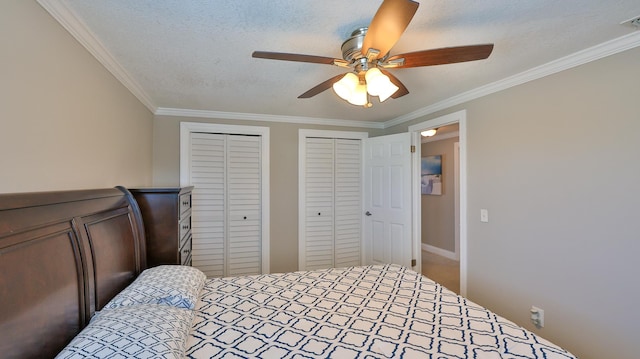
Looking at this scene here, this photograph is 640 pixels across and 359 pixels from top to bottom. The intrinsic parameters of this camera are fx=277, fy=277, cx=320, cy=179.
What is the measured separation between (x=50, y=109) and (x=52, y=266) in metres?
0.73

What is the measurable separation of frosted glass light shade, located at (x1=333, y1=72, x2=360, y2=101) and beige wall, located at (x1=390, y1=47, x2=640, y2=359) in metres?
1.55

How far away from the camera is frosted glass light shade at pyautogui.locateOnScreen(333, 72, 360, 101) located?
158cm

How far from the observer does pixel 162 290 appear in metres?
1.44

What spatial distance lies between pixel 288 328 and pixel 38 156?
1.36 meters

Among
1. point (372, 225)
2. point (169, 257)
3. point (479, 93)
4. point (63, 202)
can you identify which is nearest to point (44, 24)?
point (63, 202)

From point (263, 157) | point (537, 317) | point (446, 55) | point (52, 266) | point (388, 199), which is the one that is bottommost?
point (537, 317)

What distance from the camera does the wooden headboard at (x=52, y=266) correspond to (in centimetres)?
84

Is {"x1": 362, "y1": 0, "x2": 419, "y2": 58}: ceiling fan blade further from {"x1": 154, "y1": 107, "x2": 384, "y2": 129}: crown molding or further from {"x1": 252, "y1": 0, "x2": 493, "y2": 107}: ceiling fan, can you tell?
{"x1": 154, "y1": 107, "x2": 384, "y2": 129}: crown molding

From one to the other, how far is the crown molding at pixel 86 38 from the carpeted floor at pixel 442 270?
405 cm

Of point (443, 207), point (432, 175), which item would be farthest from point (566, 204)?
point (432, 175)

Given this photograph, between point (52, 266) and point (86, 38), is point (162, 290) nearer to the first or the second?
point (52, 266)

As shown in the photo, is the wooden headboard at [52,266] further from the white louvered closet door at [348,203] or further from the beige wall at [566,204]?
the beige wall at [566,204]

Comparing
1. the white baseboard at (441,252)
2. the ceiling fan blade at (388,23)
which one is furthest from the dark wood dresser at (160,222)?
the white baseboard at (441,252)

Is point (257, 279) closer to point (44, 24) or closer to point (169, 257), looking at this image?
point (169, 257)
